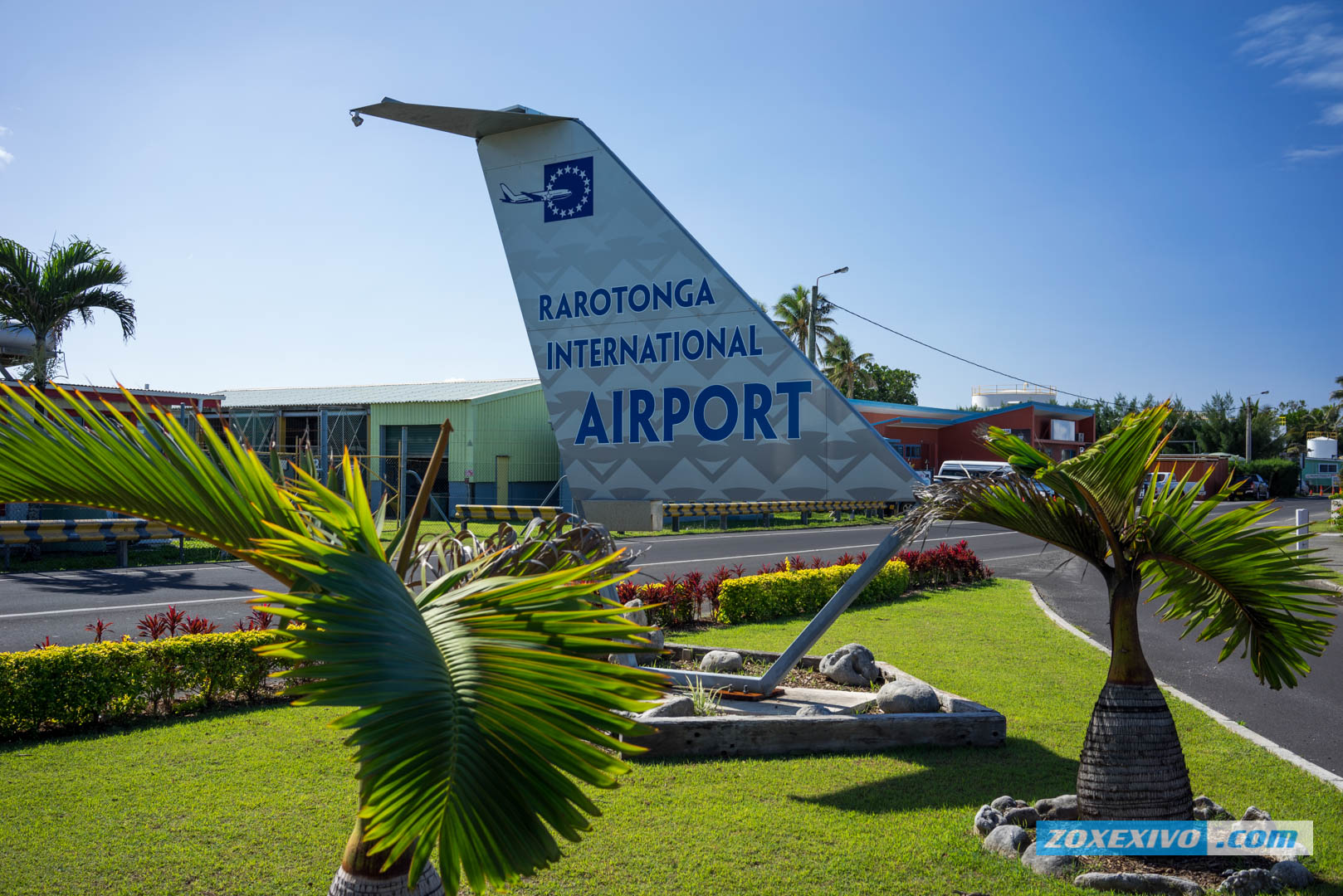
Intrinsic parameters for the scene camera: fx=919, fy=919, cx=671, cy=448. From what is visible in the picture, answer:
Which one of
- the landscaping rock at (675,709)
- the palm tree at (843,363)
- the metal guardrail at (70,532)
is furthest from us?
the palm tree at (843,363)

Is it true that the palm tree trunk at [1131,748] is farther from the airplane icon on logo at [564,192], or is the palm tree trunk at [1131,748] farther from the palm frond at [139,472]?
the airplane icon on logo at [564,192]

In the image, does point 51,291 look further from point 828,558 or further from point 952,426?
point 952,426

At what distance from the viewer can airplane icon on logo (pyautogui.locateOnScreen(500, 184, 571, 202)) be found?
260 inches

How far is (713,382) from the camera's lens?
630cm

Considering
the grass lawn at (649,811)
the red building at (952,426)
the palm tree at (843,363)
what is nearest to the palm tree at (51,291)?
the grass lawn at (649,811)

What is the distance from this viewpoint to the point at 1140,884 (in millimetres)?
4004

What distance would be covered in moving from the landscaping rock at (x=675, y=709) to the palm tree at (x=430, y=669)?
393 cm

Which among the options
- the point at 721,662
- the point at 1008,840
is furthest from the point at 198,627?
the point at 1008,840

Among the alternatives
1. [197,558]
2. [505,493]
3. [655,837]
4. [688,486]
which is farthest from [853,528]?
[655,837]

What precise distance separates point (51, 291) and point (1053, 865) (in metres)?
20.9

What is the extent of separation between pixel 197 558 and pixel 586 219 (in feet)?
48.5

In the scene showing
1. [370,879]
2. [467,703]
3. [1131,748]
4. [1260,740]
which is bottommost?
[1260,740]

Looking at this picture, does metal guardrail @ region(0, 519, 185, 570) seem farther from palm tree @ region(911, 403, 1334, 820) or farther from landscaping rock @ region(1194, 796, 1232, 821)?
landscaping rock @ region(1194, 796, 1232, 821)

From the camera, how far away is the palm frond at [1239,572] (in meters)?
4.05
